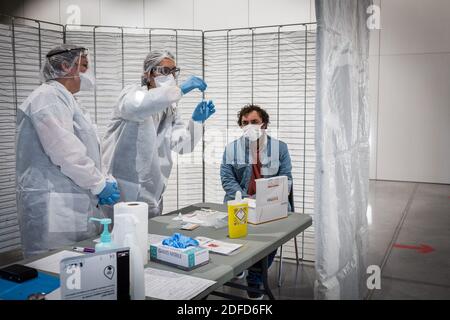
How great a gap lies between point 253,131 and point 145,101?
100cm

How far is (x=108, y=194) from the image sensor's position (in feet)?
7.30

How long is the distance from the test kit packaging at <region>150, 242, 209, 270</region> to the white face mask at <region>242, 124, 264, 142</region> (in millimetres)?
1574

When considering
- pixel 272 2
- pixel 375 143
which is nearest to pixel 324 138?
pixel 272 2

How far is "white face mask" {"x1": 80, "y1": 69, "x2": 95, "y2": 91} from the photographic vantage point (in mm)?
2402

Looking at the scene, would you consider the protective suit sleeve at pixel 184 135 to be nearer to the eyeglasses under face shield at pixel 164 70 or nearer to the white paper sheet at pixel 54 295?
the eyeglasses under face shield at pixel 164 70

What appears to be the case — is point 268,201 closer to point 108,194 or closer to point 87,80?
point 108,194

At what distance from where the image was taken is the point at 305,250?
3699 mm

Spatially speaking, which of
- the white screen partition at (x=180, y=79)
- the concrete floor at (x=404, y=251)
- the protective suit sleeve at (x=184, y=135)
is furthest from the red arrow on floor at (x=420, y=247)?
the protective suit sleeve at (x=184, y=135)

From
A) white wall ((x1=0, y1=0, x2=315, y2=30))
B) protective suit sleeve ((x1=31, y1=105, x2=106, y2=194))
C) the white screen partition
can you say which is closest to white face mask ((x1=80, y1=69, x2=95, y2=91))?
protective suit sleeve ((x1=31, y1=105, x2=106, y2=194))

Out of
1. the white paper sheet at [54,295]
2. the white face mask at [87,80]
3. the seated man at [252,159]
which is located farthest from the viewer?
the seated man at [252,159]

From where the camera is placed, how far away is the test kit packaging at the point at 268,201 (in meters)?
2.10

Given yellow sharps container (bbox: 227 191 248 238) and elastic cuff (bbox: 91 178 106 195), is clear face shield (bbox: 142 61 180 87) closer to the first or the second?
elastic cuff (bbox: 91 178 106 195)

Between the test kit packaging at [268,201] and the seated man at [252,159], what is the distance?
763 mm
